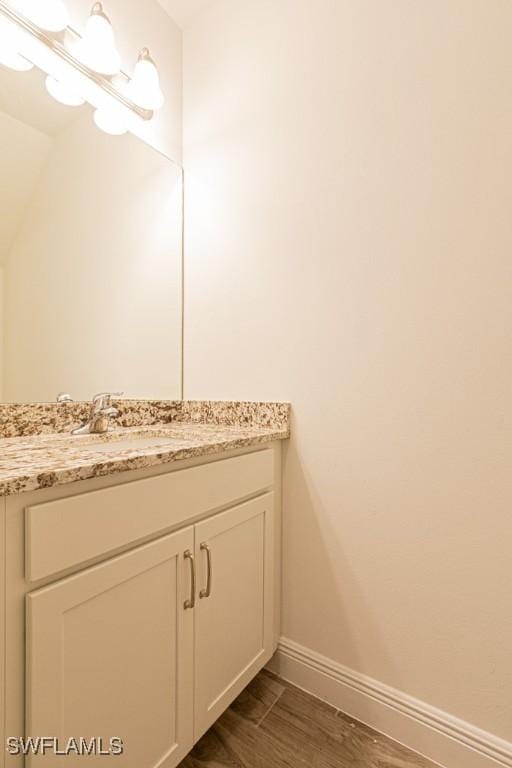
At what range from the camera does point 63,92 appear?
1244 millimetres

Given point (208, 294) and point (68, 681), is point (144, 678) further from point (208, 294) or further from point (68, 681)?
point (208, 294)

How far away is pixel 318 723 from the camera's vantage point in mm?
1128

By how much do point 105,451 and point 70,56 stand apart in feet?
4.09

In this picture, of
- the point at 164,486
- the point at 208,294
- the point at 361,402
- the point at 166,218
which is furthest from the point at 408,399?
the point at 166,218

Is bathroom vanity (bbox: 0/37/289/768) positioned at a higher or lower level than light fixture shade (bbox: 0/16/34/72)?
lower

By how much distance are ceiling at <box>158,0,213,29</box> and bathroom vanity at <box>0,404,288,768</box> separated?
1.75 metres

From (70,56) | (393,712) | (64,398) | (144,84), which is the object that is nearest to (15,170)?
(70,56)

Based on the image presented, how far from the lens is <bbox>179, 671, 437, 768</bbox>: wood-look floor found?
1008mm

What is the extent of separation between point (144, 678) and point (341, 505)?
690 mm

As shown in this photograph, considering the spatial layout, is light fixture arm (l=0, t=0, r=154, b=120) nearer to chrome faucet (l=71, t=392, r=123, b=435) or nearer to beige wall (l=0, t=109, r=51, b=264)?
beige wall (l=0, t=109, r=51, b=264)

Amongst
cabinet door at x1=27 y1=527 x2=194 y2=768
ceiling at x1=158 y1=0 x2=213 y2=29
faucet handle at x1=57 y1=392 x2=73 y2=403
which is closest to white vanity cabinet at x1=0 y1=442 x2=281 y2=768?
cabinet door at x1=27 y1=527 x2=194 y2=768

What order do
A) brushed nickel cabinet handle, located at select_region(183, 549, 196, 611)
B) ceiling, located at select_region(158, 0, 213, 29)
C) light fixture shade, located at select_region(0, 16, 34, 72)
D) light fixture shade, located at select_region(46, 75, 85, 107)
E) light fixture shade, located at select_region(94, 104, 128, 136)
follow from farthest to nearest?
ceiling, located at select_region(158, 0, 213, 29)
light fixture shade, located at select_region(94, 104, 128, 136)
light fixture shade, located at select_region(46, 75, 85, 107)
light fixture shade, located at select_region(0, 16, 34, 72)
brushed nickel cabinet handle, located at select_region(183, 549, 196, 611)

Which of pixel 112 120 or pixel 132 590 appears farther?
pixel 112 120

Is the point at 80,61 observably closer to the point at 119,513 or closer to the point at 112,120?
the point at 112,120
